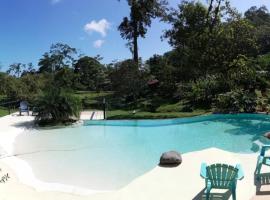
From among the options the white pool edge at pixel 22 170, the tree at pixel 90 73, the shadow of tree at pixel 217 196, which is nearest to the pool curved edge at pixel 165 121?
the white pool edge at pixel 22 170

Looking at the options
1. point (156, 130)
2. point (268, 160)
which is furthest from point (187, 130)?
point (268, 160)

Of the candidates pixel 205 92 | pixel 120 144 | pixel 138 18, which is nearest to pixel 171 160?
pixel 120 144

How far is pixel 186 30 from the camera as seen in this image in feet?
88.2

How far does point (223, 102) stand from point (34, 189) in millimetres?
12236

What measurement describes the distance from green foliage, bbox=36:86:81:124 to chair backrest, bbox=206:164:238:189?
12582mm

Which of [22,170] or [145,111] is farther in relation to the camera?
[145,111]

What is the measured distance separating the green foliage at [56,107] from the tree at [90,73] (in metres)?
18.5

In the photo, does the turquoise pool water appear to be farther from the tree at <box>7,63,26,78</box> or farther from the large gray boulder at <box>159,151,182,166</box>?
the tree at <box>7,63,26,78</box>

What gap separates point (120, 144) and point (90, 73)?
27289mm

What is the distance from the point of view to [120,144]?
13.7 metres

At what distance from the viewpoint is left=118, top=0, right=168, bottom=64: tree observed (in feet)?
95.9

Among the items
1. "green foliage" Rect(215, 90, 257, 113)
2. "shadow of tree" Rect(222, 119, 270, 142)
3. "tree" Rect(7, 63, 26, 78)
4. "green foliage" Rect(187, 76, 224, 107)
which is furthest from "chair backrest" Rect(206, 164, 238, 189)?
"tree" Rect(7, 63, 26, 78)

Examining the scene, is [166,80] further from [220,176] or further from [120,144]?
[220,176]

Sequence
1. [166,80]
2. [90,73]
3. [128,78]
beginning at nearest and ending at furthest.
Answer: [128,78] < [166,80] < [90,73]
